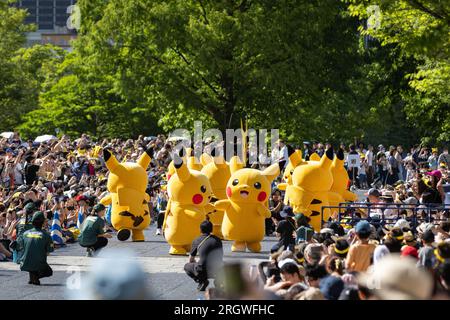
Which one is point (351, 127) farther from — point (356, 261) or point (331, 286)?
point (331, 286)

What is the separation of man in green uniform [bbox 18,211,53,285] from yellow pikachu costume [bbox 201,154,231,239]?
22.6 feet

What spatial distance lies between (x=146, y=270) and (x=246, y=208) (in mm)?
7477

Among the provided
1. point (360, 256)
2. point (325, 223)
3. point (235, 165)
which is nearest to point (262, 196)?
point (325, 223)

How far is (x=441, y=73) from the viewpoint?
26422 millimetres

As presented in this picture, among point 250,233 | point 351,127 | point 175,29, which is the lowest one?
point 250,233

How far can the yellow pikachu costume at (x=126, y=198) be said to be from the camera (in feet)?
71.2

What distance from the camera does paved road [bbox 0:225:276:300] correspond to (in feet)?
49.1

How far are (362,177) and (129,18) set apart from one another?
10.6m

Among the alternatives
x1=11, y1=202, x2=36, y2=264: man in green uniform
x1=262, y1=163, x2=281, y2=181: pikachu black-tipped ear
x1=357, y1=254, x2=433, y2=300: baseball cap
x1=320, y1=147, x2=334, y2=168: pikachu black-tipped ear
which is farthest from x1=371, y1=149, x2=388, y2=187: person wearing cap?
x1=357, y1=254, x2=433, y2=300: baseball cap

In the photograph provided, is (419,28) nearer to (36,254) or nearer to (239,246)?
(239,246)

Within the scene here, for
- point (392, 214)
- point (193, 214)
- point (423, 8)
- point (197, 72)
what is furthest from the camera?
point (197, 72)

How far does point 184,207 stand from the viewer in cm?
1972

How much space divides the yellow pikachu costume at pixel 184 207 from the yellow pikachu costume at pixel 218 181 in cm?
243
